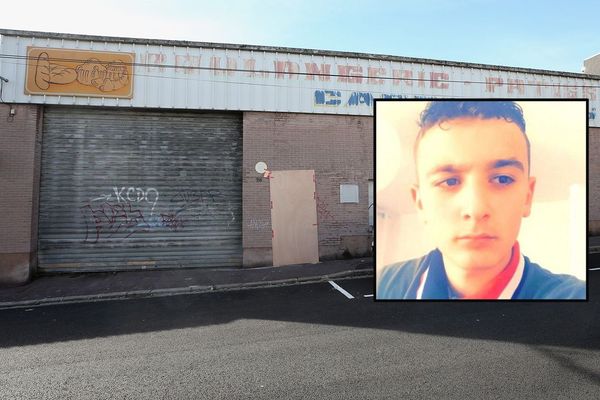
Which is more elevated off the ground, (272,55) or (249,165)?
(272,55)

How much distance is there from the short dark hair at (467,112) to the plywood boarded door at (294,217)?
9.91 m

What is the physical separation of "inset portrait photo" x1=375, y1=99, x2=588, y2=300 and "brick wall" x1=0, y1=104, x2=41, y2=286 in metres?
11.5

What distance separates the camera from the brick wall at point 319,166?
11.6 meters

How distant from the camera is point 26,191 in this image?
10.5 metres

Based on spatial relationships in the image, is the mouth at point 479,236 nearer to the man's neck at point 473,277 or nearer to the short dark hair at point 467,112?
the man's neck at point 473,277

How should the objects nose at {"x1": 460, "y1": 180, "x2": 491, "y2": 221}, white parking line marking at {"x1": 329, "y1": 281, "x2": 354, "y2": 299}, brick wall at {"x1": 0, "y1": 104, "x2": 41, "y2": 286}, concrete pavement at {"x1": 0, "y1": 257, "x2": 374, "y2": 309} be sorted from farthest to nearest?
brick wall at {"x1": 0, "y1": 104, "x2": 41, "y2": 286}
concrete pavement at {"x1": 0, "y1": 257, "x2": 374, "y2": 309}
white parking line marking at {"x1": 329, "y1": 281, "x2": 354, "y2": 299}
nose at {"x1": 460, "y1": 180, "x2": 491, "y2": 221}

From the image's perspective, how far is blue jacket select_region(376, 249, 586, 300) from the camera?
1.86 metres

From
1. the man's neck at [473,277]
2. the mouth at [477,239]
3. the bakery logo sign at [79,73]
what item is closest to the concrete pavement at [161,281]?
the bakery logo sign at [79,73]

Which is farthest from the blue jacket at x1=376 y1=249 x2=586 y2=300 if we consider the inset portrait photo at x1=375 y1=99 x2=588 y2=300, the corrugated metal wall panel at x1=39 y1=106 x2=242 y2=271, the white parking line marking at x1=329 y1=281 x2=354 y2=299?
the corrugated metal wall panel at x1=39 y1=106 x2=242 y2=271

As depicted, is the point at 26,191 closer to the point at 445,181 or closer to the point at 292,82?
the point at 292,82

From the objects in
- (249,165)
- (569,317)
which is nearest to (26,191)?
(249,165)

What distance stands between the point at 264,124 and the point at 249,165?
1.32 meters

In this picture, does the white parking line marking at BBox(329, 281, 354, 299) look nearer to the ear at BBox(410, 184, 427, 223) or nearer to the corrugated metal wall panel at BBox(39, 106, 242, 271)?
the corrugated metal wall panel at BBox(39, 106, 242, 271)

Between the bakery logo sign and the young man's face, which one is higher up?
the bakery logo sign
